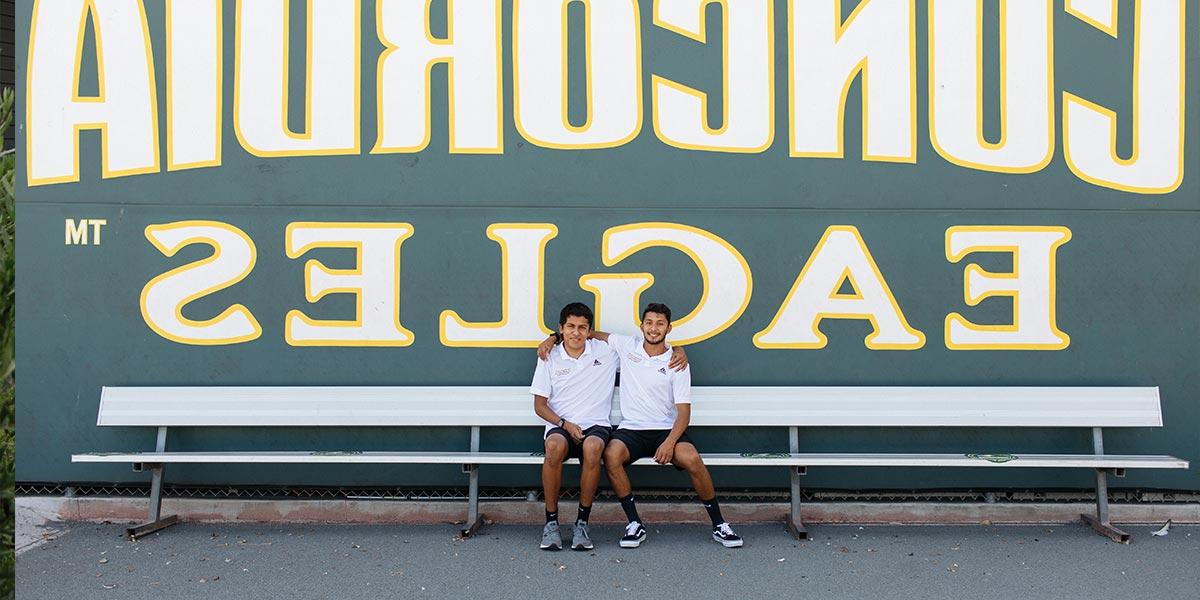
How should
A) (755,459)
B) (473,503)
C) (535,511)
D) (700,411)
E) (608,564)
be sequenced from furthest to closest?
(535,511) < (700,411) < (473,503) < (755,459) < (608,564)

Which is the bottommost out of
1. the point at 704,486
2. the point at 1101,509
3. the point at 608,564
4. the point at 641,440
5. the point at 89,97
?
the point at 608,564

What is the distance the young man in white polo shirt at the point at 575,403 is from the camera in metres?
4.63

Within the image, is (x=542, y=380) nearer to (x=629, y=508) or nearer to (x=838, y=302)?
(x=629, y=508)

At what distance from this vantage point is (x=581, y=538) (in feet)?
15.0

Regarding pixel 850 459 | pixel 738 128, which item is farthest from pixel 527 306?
pixel 850 459

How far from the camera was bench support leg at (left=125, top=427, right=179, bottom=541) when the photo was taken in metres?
4.75

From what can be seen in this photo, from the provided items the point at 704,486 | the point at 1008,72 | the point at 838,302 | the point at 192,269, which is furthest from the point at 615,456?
the point at 1008,72

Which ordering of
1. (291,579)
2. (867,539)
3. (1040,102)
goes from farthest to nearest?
(1040,102) → (867,539) → (291,579)

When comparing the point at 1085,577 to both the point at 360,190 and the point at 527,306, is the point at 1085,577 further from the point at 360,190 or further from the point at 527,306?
the point at 360,190

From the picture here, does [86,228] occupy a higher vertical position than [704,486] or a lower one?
higher

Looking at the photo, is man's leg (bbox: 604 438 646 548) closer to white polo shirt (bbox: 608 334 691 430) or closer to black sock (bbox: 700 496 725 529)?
white polo shirt (bbox: 608 334 691 430)

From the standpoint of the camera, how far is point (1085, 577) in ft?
13.9

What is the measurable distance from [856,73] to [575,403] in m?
2.46

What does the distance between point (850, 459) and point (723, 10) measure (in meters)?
2.61
